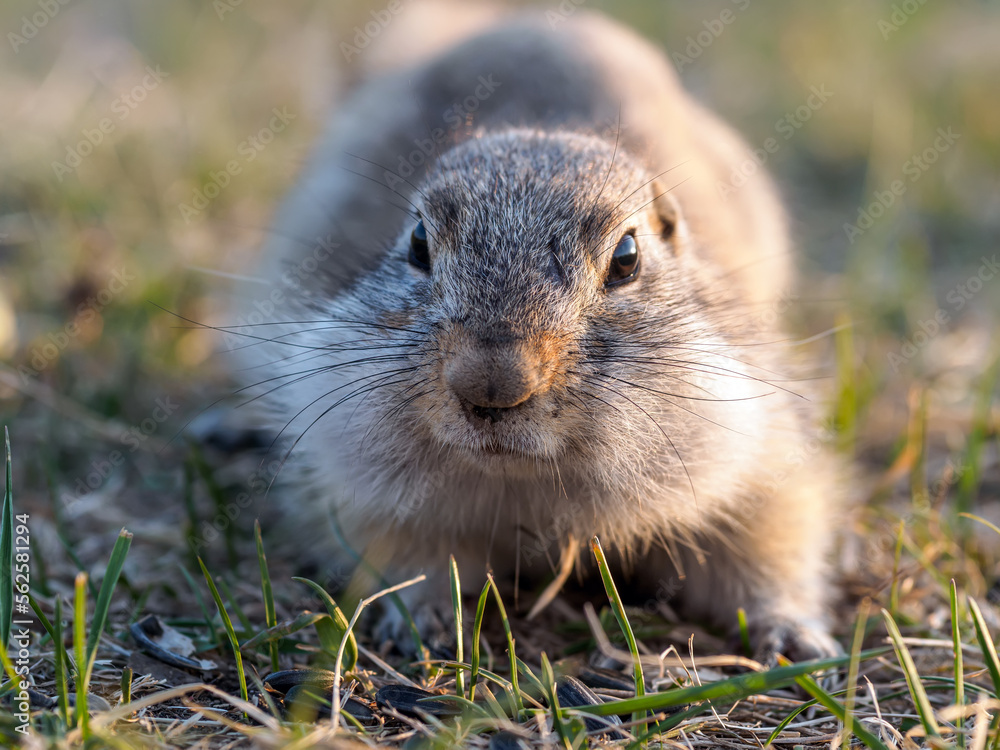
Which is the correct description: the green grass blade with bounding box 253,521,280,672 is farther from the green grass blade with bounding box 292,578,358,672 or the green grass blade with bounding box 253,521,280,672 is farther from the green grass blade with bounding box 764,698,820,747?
the green grass blade with bounding box 764,698,820,747

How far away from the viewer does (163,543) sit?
13.1 feet

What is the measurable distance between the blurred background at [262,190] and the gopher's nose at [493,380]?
184 cm

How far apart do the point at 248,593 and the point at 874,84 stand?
7438 mm

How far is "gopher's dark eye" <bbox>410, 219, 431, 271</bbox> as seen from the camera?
334 cm

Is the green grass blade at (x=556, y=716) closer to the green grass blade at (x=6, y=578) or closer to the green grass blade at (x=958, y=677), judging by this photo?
the green grass blade at (x=958, y=677)

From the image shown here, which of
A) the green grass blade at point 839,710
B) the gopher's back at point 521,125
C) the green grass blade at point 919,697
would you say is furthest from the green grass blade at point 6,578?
the green grass blade at point 919,697

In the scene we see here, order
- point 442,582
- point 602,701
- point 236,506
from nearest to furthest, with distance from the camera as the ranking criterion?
1. point 602,701
2. point 442,582
3. point 236,506

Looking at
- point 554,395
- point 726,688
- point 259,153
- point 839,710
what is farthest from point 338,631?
point 259,153

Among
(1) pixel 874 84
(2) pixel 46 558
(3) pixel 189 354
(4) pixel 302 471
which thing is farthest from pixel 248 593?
(1) pixel 874 84

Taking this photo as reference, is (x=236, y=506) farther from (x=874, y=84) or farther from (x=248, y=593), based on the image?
(x=874, y=84)

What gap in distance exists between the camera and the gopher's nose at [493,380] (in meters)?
2.56

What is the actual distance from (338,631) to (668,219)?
2.06 m

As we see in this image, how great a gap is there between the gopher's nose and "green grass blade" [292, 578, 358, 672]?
0.75 m

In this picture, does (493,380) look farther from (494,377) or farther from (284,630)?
(284,630)
